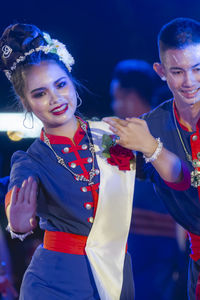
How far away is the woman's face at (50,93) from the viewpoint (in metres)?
1.61

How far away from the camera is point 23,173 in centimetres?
152

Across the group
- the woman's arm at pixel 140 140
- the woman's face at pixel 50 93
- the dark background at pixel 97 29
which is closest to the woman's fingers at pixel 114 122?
the woman's arm at pixel 140 140

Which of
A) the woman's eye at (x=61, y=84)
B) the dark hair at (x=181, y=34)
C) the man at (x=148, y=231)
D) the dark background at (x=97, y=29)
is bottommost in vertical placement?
the man at (x=148, y=231)

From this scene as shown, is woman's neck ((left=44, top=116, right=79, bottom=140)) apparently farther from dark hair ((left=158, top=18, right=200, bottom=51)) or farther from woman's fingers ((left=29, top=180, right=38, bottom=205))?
dark hair ((left=158, top=18, right=200, bottom=51))

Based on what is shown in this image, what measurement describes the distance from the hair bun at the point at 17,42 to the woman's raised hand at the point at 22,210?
1.77 feet

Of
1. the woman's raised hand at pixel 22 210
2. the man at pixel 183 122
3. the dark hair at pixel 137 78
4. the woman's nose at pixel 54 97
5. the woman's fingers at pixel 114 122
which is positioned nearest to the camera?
the woman's raised hand at pixel 22 210

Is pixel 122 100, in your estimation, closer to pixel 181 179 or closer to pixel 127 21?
pixel 127 21

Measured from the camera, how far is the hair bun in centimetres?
162

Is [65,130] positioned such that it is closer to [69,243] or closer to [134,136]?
[134,136]

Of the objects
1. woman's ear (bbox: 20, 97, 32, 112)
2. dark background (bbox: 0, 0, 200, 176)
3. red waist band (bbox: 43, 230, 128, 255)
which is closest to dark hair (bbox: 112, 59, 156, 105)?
dark background (bbox: 0, 0, 200, 176)

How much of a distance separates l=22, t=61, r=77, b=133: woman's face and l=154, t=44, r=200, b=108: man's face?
0.46 metres

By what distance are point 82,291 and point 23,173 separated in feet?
1.54

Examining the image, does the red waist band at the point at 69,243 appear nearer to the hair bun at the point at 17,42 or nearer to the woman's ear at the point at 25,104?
the woman's ear at the point at 25,104

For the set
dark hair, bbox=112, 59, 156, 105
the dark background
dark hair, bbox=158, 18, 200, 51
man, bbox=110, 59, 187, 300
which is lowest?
man, bbox=110, 59, 187, 300
